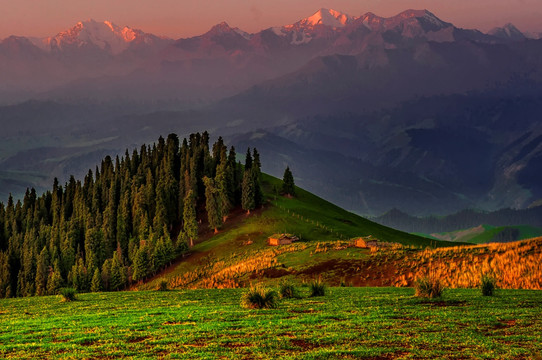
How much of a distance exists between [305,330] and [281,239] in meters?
105

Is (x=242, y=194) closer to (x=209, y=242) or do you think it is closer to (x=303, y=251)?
(x=209, y=242)

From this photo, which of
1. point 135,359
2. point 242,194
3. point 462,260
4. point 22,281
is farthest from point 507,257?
point 22,281

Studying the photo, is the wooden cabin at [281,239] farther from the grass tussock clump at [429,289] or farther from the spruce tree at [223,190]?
the grass tussock clump at [429,289]

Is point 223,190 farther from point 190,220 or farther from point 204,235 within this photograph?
point 204,235

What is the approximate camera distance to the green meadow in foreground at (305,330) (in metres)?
27.7

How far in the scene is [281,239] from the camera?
138m

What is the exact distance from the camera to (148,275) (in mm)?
152500

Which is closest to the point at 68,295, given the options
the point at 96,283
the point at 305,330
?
the point at 305,330

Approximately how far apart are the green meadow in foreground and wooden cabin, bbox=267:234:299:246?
88.7 m

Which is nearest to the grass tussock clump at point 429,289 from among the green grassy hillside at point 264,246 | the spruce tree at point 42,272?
the green grassy hillside at point 264,246

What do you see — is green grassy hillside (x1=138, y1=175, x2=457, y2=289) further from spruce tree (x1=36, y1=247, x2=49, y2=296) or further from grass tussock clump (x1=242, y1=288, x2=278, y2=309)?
spruce tree (x1=36, y1=247, x2=49, y2=296)

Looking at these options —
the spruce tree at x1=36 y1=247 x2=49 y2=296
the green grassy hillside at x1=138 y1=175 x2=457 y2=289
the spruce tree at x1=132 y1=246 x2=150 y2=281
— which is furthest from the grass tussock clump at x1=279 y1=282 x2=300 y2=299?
the spruce tree at x1=36 y1=247 x2=49 y2=296

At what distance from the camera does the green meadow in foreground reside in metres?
27.7

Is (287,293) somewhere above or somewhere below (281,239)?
below
